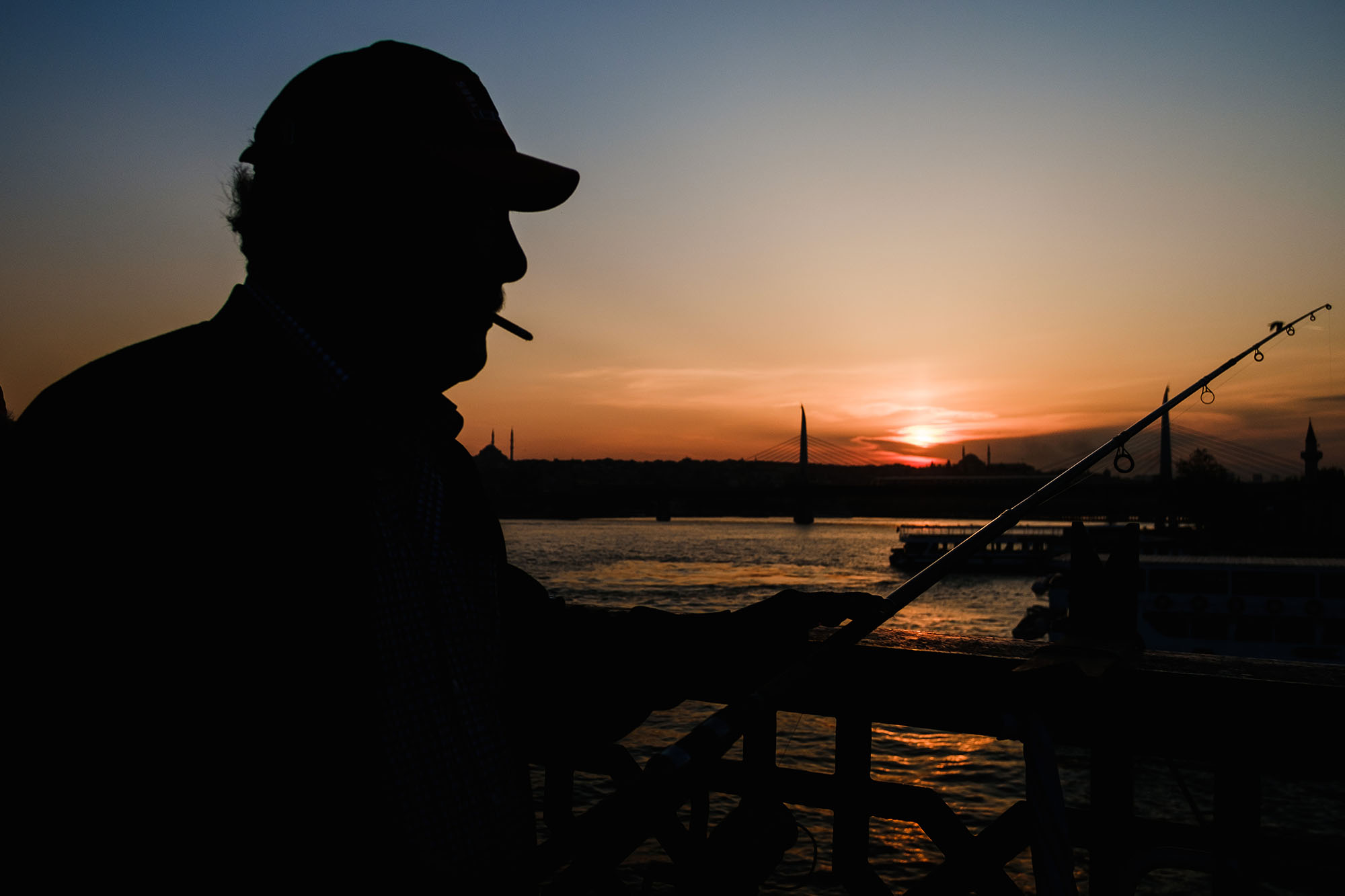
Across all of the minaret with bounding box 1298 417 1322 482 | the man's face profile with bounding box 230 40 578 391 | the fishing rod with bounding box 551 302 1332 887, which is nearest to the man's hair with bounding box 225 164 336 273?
the man's face profile with bounding box 230 40 578 391

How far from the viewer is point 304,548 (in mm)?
1042

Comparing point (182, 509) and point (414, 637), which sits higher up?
point (182, 509)

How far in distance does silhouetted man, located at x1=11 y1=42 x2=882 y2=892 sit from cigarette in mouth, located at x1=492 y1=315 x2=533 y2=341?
0.62ft

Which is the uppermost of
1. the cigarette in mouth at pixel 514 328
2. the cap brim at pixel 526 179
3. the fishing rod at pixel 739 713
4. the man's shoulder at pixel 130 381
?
the cap brim at pixel 526 179

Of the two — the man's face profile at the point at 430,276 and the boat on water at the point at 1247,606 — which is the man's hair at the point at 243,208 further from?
the boat on water at the point at 1247,606

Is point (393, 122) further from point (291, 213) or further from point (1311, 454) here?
point (1311, 454)

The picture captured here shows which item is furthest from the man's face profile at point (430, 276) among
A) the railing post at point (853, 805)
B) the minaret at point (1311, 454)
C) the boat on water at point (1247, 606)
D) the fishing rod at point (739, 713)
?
the minaret at point (1311, 454)

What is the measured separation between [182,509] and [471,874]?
649 millimetres

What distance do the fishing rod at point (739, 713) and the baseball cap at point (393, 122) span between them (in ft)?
3.01

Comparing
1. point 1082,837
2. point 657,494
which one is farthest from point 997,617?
point 657,494

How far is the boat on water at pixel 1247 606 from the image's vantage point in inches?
755

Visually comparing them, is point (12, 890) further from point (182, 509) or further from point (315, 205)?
point (315, 205)

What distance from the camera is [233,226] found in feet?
4.59

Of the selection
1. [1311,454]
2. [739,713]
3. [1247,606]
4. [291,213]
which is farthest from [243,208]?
[1311,454]
